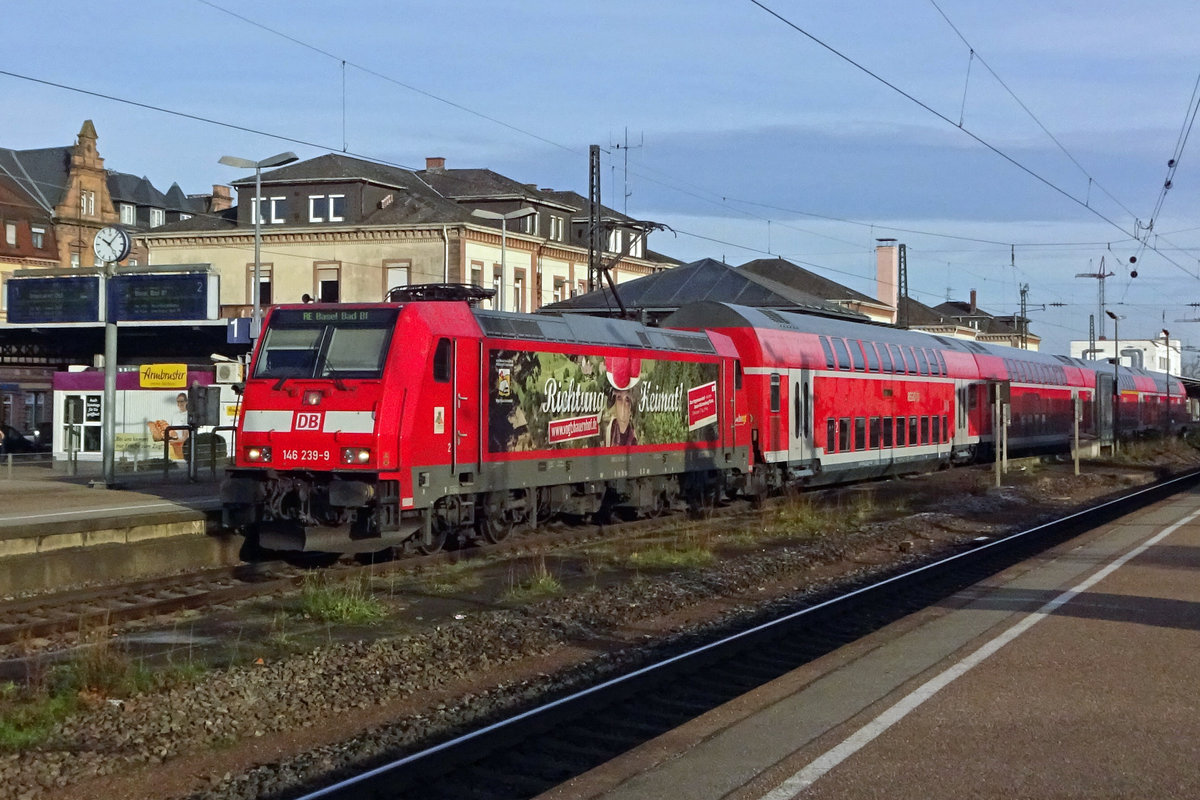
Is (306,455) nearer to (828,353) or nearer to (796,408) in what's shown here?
(796,408)

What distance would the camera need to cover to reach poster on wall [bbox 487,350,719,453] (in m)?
18.0

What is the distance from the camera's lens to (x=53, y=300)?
3847 centimetres

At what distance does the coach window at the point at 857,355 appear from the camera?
30.5 metres

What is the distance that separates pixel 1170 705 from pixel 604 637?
17.7ft

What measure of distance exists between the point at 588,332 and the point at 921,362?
55.6 ft

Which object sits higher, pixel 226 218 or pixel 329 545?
pixel 226 218

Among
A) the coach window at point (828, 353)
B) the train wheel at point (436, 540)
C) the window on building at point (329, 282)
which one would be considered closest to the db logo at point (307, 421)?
the train wheel at point (436, 540)

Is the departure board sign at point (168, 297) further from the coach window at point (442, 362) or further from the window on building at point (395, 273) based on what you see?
the window on building at point (395, 273)

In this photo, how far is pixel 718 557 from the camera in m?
18.6

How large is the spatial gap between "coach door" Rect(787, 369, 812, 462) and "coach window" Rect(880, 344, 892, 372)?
4.95 metres

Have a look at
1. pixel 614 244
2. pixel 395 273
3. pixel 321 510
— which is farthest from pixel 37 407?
pixel 321 510

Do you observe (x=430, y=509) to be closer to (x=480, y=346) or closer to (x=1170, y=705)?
(x=480, y=346)

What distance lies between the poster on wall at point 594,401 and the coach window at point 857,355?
282 inches

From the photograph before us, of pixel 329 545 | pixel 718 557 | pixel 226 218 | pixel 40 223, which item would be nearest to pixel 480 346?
pixel 329 545
